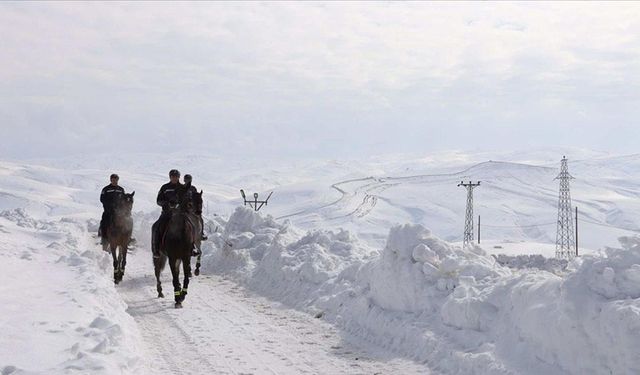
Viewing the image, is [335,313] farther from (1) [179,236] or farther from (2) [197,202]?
(2) [197,202]

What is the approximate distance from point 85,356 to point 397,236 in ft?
21.5

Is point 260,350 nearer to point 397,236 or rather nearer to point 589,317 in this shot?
point 397,236

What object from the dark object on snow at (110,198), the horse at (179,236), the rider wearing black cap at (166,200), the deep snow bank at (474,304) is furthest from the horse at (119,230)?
the deep snow bank at (474,304)

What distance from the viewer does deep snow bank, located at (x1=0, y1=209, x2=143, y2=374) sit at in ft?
22.3

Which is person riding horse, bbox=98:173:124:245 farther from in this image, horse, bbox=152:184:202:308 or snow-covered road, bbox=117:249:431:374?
horse, bbox=152:184:202:308

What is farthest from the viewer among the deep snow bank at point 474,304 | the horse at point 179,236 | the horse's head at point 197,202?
the horse's head at point 197,202

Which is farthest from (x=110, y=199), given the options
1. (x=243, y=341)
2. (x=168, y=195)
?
(x=243, y=341)

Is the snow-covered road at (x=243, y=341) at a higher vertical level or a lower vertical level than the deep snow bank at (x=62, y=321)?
lower

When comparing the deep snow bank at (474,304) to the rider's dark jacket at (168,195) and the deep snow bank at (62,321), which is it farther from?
the deep snow bank at (62,321)

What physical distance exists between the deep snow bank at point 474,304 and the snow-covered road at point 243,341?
52 cm

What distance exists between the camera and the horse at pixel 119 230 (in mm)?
Result: 16516

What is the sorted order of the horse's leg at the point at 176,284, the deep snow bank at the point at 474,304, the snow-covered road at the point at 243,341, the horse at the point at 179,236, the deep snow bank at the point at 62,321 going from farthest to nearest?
the horse at the point at 179,236 < the horse's leg at the point at 176,284 < the snow-covered road at the point at 243,341 < the deep snow bank at the point at 474,304 < the deep snow bank at the point at 62,321

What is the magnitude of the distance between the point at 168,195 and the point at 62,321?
5.05 metres

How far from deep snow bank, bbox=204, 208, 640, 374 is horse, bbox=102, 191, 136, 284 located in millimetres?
3679
